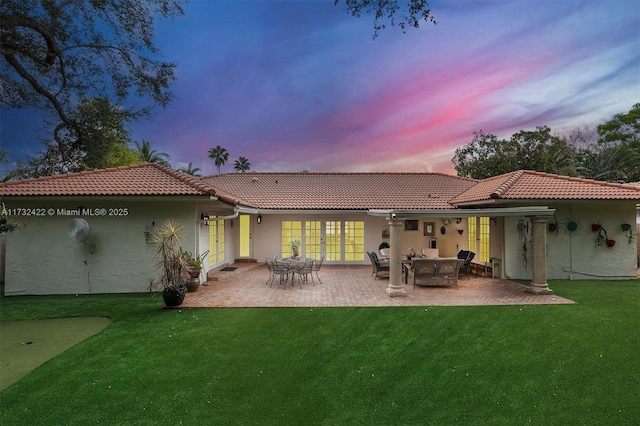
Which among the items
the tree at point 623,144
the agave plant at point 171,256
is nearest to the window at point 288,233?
the agave plant at point 171,256

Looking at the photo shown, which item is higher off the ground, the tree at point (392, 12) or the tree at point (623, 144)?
the tree at point (623, 144)

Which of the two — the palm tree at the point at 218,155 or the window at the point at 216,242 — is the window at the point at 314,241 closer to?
the window at the point at 216,242

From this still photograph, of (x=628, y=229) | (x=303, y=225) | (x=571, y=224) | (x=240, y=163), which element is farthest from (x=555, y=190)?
(x=240, y=163)

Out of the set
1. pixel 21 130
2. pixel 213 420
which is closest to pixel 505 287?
pixel 213 420

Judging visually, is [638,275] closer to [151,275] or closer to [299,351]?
[299,351]

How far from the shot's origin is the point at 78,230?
31.3 feet

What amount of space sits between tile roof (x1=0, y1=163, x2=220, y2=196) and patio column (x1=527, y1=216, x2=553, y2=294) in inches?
387

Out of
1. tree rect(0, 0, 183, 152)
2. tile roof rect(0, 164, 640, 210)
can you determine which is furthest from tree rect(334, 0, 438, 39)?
tree rect(0, 0, 183, 152)

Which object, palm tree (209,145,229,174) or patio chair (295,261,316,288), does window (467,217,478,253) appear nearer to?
patio chair (295,261,316,288)

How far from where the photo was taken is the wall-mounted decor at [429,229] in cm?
1602

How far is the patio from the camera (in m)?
8.57

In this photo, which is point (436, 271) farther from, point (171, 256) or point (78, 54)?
point (78, 54)

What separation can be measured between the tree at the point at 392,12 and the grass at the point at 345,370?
21.0 ft

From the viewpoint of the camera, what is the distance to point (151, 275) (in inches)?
404
